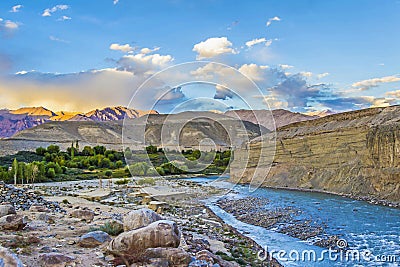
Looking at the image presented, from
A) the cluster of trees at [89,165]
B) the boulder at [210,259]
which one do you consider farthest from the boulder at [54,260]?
the cluster of trees at [89,165]

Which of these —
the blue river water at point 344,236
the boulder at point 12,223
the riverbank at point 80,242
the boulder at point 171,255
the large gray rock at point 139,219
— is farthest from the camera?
the blue river water at point 344,236

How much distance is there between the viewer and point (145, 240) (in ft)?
27.9

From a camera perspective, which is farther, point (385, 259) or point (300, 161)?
point (300, 161)

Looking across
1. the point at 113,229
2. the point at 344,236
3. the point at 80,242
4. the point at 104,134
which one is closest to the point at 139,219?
the point at 113,229

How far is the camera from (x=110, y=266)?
7.93m

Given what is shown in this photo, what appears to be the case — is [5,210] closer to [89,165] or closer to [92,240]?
[92,240]

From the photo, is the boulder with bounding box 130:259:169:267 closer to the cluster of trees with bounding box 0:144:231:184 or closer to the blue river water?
the blue river water

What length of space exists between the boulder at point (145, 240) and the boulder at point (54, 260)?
1112 mm

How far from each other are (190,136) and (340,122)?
108 meters

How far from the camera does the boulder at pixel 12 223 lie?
1075cm

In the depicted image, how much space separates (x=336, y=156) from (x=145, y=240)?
3219 centimetres

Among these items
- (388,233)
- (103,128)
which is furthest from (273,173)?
(103,128)

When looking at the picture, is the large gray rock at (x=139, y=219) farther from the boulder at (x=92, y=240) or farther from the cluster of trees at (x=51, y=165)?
the cluster of trees at (x=51, y=165)

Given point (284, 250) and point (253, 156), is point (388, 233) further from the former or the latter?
point (253, 156)
